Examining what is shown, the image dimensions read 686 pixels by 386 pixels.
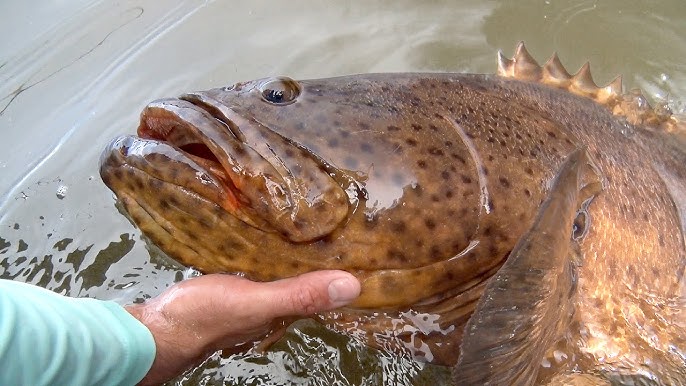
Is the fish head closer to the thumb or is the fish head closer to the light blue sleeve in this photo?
the thumb

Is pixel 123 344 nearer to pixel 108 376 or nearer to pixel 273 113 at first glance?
pixel 108 376

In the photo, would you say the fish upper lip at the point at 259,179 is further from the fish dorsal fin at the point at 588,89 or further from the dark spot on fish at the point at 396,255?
the fish dorsal fin at the point at 588,89

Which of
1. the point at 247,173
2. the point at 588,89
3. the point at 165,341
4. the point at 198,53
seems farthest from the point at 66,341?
the point at 198,53

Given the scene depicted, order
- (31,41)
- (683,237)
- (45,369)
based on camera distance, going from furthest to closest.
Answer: (31,41)
(683,237)
(45,369)

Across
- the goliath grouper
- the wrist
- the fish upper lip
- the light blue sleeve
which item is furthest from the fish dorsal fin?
the light blue sleeve

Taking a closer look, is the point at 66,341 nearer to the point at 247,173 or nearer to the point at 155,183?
the point at 155,183

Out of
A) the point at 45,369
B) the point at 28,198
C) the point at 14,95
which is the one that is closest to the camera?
the point at 45,369

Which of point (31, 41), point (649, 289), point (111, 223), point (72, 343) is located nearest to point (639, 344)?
point (649, 289)
